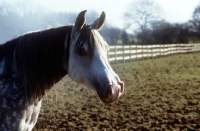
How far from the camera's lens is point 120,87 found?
7.63 feet

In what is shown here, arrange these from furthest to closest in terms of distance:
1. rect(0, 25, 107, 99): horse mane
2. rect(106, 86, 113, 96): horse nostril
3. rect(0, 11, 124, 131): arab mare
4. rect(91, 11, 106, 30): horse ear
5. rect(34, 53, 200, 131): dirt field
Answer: rect(34, 53, 200, 131): dirt field → rect(91, 11, 106, 30): horse ear → rect(0, 25, 107, 99): horse mane → rect(0, 11, 124, 131): arab mare → rect(106, 86, 113, 96): horse nostril

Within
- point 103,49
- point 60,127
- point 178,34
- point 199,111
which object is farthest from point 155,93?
point 178,34

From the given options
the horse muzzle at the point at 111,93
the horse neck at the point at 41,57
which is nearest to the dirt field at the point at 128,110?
the horse neck at the point at 41,57

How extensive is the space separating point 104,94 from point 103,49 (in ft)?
1.51

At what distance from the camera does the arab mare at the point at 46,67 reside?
7.79ft

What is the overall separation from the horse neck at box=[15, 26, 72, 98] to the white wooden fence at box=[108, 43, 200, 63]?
1302 cm

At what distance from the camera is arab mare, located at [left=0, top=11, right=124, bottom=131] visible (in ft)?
7.79

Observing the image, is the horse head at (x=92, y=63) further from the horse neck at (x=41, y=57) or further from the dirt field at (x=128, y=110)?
the dirt field at (x=128, y=110)

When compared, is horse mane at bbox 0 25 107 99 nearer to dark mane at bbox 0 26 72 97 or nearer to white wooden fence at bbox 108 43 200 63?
dark mane at bbox 0 26 72 97

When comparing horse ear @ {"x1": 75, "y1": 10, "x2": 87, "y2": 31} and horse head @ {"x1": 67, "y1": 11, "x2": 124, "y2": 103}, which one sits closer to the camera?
horse head @ {"x1": 67, "y1": 11, "x2": 124, "y2": 103}

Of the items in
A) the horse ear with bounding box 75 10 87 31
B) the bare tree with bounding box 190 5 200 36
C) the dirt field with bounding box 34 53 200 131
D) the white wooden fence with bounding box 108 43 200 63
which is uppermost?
the bare tree with bounding box 190 5 200 36

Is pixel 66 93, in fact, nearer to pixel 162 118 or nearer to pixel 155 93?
pixel 155 93

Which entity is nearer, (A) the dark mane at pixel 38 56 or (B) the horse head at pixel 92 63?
(B) the horse head at pixel 92 63

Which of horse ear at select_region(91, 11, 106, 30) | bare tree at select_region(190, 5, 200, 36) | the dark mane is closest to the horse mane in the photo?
the dark mane
